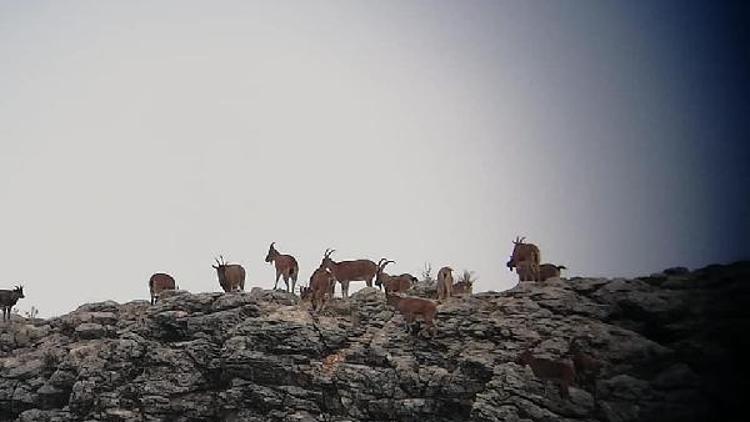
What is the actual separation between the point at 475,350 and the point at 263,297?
7.66m

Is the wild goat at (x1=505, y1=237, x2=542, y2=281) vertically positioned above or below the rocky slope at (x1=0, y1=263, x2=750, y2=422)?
above

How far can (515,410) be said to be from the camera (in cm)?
1320

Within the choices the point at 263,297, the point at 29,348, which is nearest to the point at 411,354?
the point at 263,297

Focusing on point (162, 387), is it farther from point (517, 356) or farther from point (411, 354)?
point (517, 356)

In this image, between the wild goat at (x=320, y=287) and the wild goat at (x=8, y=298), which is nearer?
the wild goat at (x=320, y=287)

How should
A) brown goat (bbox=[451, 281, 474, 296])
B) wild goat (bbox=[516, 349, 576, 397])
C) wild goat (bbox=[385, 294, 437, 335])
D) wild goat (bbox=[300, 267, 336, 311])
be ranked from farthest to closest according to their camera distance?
brown goat (bbox=[451, 281, 474, 296]) → wild goat (bbox=[300, 267, 336, 311]) → wild goat (bbox=[385, 294, 437, 335]) → wild goat (bbox=[516, 349, 576, 397])

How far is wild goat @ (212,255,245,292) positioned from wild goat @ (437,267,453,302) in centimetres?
759

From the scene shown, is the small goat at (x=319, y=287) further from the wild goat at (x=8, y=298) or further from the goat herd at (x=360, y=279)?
the wild goat at (x=8, y=298)

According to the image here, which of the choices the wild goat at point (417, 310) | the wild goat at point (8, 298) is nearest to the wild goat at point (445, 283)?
the wild goat at point (417, 310)

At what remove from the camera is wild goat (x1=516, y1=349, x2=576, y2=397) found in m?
12.9

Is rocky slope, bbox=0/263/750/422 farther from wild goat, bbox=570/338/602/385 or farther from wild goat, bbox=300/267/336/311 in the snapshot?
wild goat, bbox=300/267/336/311

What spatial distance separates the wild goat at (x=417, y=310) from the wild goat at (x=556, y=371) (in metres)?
3.32

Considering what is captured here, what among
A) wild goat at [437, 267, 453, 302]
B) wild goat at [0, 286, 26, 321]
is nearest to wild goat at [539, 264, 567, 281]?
wild goat at [437, 267, 453, 302]

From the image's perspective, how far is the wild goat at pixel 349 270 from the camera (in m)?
20.6
